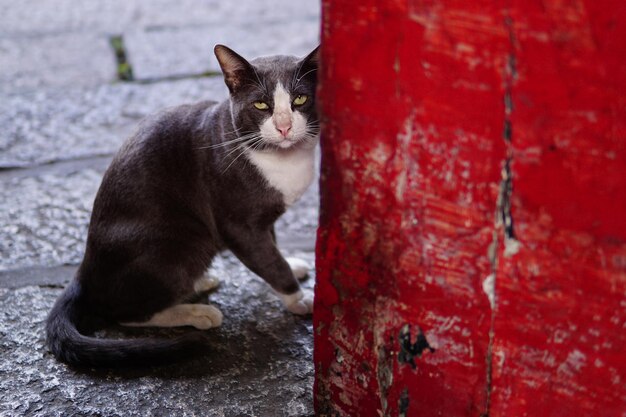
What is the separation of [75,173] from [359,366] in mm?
1462

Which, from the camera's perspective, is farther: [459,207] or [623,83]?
[459,207]

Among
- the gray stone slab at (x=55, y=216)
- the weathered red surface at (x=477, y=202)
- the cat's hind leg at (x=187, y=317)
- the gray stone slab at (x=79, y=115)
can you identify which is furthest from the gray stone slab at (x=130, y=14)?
the weathered red surface at (x=477, y=202)

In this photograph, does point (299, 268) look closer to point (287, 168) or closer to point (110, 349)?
point (287, 168)

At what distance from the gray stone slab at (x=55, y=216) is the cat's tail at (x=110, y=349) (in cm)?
42

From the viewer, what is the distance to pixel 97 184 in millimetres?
2326

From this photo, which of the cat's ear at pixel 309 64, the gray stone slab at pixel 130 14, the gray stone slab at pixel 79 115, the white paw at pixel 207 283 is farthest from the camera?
the gray stone slab at pixel 130 14

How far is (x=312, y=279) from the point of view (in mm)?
1918

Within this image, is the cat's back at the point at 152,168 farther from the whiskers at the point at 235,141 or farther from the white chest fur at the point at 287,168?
the white chest fur at the point at 287,168

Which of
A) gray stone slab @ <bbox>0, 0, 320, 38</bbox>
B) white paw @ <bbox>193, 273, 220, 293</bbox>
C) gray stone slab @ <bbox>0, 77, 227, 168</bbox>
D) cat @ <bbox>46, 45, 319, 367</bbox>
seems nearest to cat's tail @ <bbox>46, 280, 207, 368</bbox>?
cat @ <bbox>46, 45, 319, 367</bbox>

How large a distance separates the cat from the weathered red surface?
1.49 ft

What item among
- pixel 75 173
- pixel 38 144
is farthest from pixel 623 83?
pixel 38 144

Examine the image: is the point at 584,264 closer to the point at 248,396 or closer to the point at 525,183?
the point at 525,183

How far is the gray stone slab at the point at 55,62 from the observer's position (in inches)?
120

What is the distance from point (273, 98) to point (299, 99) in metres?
0.06
